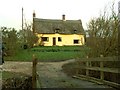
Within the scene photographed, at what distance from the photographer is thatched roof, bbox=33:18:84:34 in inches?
2362

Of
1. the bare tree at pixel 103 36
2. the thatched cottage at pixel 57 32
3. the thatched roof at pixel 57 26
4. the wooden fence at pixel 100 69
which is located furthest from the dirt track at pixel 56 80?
the thatched roof at pixel 57 26

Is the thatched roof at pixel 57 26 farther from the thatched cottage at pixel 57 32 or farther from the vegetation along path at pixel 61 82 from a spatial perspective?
the vegetation along path at pixel 61 82

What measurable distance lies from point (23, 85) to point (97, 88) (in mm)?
5574

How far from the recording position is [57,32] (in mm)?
60719

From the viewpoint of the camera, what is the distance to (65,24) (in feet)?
211

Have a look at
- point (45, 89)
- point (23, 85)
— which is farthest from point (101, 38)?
point (45, 89)

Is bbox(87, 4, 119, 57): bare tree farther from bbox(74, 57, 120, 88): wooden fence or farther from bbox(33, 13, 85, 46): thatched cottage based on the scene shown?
bbox(33, 13, 85, 46): thatched cottage

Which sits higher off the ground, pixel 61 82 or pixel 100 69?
pixel 100 69

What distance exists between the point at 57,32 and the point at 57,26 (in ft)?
6.49

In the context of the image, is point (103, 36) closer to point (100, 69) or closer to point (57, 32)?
point (100, 69)

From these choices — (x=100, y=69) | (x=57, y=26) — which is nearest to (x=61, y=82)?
(x=100, y=69)

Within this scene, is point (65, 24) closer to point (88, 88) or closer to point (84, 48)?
point (84, 48)

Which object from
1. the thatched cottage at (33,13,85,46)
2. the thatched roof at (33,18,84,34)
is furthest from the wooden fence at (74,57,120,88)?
the thatched roof at (33,18,84,34)

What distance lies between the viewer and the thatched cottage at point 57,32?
59.3 metres
